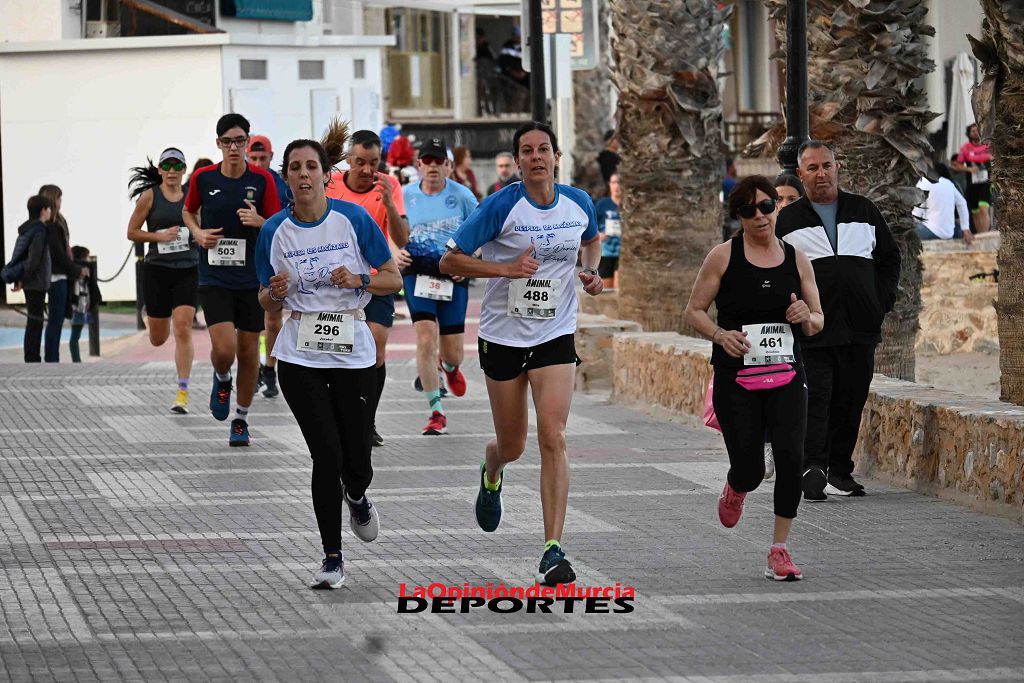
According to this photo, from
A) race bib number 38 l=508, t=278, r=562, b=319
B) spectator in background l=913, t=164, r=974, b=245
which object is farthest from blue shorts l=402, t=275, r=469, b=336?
spectator in background l=913, t=164, r=974, b=245

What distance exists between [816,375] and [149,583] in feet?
12.0

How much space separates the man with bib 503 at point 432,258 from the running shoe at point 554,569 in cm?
514

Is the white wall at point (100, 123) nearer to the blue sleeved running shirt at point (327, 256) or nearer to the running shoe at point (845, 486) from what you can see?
the running shoe at point (845, 486)

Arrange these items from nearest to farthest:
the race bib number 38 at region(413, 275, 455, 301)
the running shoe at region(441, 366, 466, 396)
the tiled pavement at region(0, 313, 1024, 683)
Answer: the tiled pavement at region(0, 313, 1024, 683)
the race bib number 38 at region(413, 275, 455, 301)
the running shoe at region(441, 366, 466, 396)

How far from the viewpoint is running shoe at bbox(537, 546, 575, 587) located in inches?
299

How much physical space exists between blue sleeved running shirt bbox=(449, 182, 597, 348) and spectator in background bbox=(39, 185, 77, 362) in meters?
11.4

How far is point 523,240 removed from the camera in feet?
26.9

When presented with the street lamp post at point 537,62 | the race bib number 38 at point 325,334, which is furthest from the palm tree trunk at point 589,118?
the race bib number 38 at point 325,334

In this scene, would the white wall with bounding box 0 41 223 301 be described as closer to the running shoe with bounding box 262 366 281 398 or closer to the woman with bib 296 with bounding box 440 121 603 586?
the running shoe with bounding box 262 366 281 398

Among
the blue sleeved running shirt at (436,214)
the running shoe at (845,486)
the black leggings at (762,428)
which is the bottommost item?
the running shoe at (845,486)

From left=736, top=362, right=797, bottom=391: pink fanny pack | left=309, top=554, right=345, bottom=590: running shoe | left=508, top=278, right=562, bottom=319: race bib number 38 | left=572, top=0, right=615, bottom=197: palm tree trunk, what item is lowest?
left=309, top=554, right=345, bottom=590: running shoe

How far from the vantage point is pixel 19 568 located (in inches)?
321

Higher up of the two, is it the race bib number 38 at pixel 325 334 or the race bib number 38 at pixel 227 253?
the race bib number 38 at pixel 227 253

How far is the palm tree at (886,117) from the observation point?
1275cm
